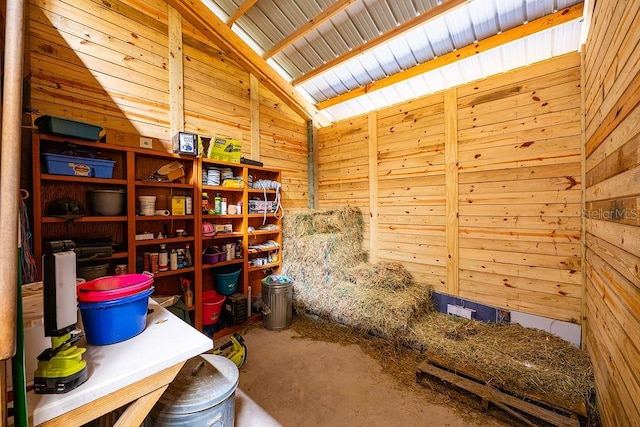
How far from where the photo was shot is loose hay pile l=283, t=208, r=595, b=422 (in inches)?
84.6

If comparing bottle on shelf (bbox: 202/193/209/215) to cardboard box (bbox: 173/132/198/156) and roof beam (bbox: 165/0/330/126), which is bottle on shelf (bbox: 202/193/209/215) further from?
roof beam (bbox: 165/0/330/126)

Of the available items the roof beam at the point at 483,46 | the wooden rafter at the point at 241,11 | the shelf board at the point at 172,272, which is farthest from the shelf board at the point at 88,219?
the roof beam at the point at 483,46

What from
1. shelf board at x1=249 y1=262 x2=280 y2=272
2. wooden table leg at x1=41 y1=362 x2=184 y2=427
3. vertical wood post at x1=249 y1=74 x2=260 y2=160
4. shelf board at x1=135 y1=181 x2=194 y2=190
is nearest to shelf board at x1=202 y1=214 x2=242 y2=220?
shelf board at x1=135 y1=181 x2=194 y2=190

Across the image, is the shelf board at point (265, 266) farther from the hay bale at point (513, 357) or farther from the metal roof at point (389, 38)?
the metal roof at point (389, 38)

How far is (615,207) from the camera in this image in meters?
1.47

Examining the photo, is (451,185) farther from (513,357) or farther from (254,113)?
(254,113)

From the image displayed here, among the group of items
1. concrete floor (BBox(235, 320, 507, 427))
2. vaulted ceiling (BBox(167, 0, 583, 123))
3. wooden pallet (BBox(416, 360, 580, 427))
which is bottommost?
concrete floor (BBox(235, 320, 507, 427))

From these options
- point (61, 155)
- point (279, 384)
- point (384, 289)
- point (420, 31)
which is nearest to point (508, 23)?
point (420, 31)

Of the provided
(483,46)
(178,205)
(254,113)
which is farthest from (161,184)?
(483,46)

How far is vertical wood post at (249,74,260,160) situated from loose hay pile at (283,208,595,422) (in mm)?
1142

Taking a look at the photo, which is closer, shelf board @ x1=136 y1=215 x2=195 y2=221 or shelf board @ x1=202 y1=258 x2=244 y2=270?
shelf board @ x1=136 y1=215 x2=195 y2=221

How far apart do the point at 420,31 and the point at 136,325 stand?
3716 millimetres

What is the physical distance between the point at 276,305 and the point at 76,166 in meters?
2.46

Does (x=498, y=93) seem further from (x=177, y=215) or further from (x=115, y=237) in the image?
(x=115, y=237)
